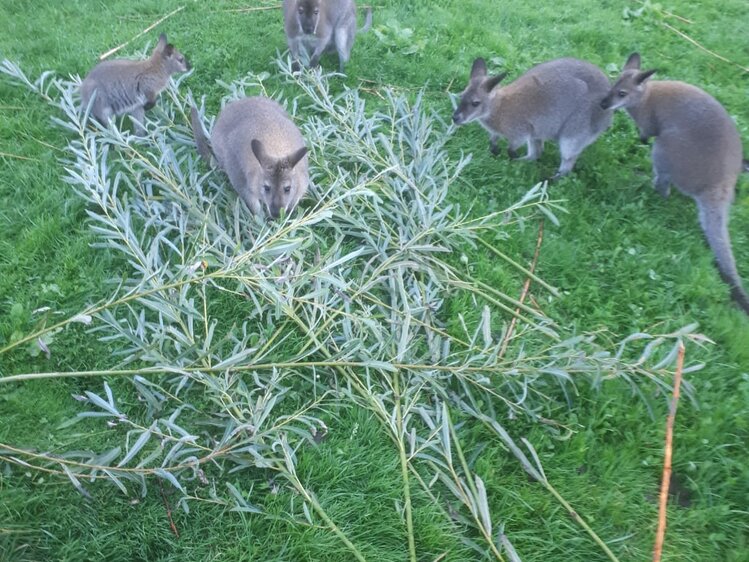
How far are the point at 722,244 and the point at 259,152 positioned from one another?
3.05m

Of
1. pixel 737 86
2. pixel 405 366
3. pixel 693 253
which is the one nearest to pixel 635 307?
pixel 693 253

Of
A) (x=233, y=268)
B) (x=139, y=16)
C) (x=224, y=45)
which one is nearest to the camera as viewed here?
(x=233, y=268)

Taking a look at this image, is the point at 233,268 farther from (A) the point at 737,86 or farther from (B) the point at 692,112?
(A) the point at 737,86

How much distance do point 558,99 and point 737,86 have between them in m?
2.32

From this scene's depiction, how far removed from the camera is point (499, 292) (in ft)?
11.8

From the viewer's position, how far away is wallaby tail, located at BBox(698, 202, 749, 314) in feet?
12.6

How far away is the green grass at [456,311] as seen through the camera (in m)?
2.52

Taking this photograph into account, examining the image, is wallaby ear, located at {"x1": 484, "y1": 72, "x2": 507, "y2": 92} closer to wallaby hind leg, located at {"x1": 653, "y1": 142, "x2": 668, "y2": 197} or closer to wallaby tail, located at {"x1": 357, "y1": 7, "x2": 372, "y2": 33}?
wallaby hind leg, located at {"x1": 653, "y1": 142, "x2": 668, "y2": 197}

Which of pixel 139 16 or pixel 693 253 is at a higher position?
pixel 139 16

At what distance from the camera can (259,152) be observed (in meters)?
3.67

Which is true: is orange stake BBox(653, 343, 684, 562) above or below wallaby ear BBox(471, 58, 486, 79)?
below

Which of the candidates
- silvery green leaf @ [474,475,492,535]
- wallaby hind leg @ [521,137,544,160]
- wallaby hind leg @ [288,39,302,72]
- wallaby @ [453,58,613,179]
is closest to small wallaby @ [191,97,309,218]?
wallaby hind leg @ [288,39,302,72]

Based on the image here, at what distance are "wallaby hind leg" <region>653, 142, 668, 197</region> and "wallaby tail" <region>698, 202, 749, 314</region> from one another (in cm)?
31

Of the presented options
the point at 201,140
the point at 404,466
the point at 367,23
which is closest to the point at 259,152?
the point at 201,140
